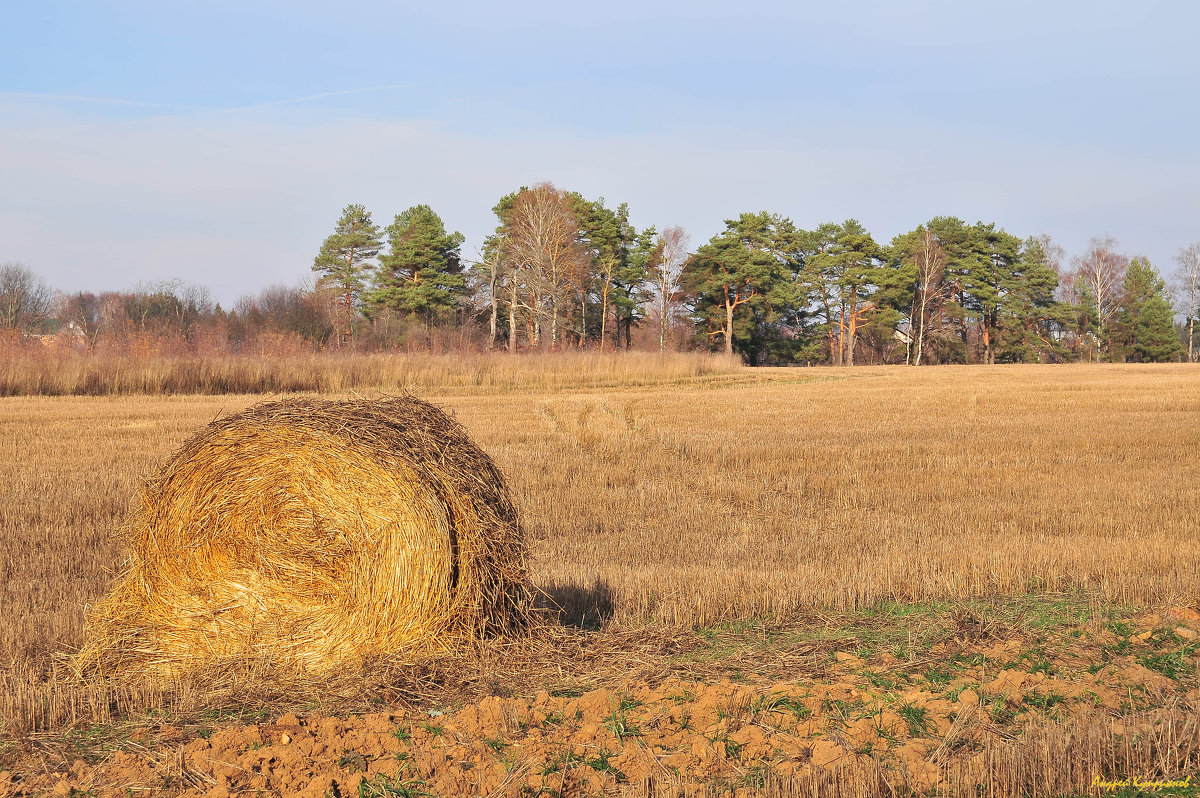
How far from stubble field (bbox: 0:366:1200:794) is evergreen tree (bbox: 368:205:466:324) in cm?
3891

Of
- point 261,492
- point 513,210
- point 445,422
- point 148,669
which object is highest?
point 513,210

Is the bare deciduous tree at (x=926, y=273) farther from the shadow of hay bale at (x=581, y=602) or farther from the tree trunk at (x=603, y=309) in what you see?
the shadow of hay bale at (x=581, y=602)

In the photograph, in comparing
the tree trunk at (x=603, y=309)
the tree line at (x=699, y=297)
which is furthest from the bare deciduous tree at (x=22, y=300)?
the tree trunk at (x=603, y=309)

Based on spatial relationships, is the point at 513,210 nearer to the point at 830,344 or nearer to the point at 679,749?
the point at 830,344

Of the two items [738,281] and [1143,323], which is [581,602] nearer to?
[738,281]

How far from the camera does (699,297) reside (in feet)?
217

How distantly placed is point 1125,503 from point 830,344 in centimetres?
6094

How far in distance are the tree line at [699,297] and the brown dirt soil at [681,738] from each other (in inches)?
1702

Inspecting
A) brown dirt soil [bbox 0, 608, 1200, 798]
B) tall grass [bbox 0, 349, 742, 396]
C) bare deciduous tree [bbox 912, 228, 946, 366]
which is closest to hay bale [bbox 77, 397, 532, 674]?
brown dirt soil [bbox 0, 608, 1200, 798]

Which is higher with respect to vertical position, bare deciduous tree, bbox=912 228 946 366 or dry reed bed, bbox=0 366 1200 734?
bare deciduous tree, bbox=912 228 946 366

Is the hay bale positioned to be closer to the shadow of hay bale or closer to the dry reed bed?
the dry reed bed

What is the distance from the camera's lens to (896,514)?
10516 millimetres

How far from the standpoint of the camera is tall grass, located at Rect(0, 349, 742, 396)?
84.4ft

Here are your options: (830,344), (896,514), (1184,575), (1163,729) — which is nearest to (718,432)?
(896,514)
